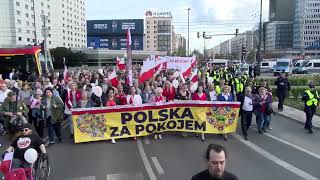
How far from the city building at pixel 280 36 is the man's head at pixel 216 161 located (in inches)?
4486

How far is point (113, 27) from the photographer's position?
10025cm

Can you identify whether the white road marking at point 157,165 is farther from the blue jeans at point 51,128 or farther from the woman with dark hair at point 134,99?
the blue jeans at point 51,128

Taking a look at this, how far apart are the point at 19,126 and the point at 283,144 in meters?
7.20

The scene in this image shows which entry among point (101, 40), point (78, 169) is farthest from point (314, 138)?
point (101, 40)

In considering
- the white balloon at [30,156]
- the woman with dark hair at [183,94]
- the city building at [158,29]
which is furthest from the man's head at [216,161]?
the city building at [158,29]

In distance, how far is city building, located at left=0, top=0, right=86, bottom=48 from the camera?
108 metres

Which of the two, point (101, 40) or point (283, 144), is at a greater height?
point (101, 40)

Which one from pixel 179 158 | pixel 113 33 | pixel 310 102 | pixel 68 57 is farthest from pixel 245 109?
pixel 113 33

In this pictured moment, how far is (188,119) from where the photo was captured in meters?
11.2

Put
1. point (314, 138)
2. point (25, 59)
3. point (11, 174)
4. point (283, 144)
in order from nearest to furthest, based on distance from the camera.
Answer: point (11, 174) → point (283, 144) → point (314, 138) → point (25, 59)

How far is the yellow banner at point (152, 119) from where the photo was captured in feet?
35.1

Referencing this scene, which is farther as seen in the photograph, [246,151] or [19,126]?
[246,151]

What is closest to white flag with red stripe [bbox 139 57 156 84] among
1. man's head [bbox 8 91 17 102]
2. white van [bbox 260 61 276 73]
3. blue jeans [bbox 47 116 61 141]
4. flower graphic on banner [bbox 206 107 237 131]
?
flower graphic on banner [bbox 206 107 237 131]

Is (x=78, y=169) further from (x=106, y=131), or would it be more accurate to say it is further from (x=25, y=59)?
(x=25, y=59)
